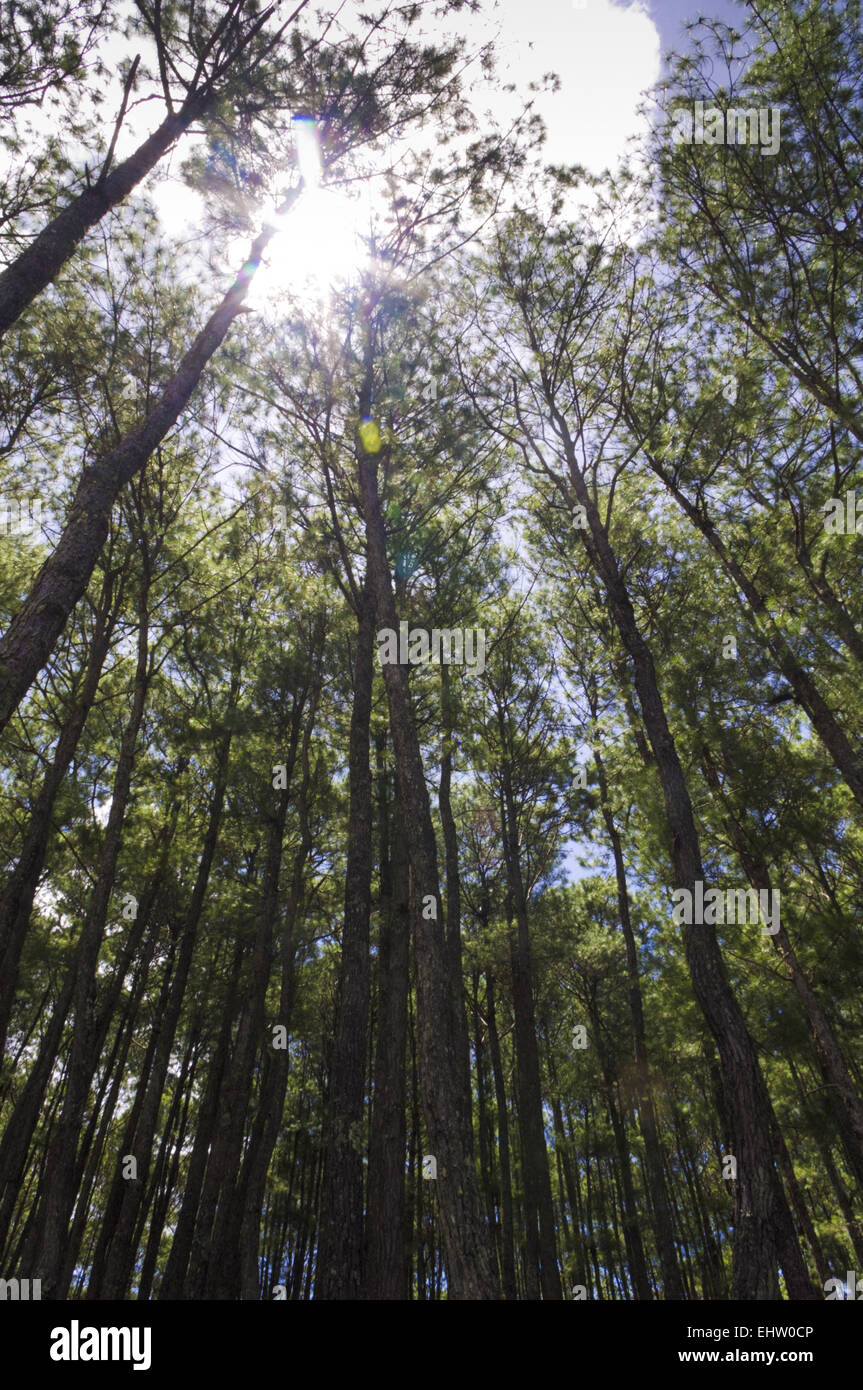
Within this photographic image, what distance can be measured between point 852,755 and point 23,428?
38.6 feet

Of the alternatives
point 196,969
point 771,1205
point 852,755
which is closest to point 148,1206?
point 196,969

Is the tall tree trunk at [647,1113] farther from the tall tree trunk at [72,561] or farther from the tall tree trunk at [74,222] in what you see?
the tall tree trunk at [74,222]

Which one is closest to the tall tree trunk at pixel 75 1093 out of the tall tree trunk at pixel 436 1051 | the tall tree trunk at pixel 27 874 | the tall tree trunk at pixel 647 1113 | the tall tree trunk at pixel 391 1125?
the tall tree trunk at pixel 27 874

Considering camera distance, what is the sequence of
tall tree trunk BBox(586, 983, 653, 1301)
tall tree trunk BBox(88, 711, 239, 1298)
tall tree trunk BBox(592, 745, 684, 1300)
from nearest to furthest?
tall tree trunk BBox(88, 711, 239, 1298), tall tree trunk BBox(592, 745, 684, 1300), tall tree trunk BBox(586, 983, 653, 1301)

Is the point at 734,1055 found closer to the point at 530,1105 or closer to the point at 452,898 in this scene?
the point at 530,1105

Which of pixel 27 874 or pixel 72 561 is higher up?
pixel 72 561

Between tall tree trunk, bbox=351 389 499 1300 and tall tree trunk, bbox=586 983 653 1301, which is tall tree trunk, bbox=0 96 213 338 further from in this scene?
tall tree trunk, bbox=586 983 653 1301

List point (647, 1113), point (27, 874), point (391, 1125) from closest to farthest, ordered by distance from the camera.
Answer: point (27, 874) < point (391, 1125) < point (647, 1113)

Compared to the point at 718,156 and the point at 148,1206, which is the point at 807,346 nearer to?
the point at 718,156

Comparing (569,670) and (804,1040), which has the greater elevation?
(569,670)

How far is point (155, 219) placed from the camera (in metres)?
8.88

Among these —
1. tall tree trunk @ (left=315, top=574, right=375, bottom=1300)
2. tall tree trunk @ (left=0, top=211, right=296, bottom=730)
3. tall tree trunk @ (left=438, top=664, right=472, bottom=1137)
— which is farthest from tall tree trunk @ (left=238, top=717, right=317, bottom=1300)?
Result: tall tree trunk @ (left=0, top=211, right=296, bottom=730)

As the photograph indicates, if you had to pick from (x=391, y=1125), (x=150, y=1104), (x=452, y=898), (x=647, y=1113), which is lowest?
(x=391, y=1125)

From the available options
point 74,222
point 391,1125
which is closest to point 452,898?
point 391,1125
